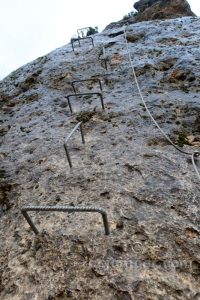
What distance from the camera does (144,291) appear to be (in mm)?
3088

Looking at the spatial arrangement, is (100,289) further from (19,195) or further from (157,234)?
(19,195)

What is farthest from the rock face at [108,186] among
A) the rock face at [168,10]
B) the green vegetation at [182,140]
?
the rock face at [168,10]

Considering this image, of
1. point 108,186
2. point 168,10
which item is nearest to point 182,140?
point 108,186

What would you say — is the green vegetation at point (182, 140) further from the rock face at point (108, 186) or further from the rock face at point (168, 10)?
the rock face at point (168, 10)

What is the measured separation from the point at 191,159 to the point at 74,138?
236cm

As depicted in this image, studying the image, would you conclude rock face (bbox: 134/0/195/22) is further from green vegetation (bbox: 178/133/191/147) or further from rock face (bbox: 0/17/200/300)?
green vegetation (bbox: 178/133/191/147)

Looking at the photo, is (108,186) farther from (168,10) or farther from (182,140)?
(168,10)

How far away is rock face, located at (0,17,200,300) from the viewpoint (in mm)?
3303

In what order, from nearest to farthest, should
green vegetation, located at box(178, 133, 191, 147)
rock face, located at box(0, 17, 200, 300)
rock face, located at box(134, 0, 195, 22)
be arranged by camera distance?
rock face, located at box(0, 17, 200, 300)
green vegetation, located at box(178, 133, 191, 147)
rock face, located at box(134, 0, 195, 22)

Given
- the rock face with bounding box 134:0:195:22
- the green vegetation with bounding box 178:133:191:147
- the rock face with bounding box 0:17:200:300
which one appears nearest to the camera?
the rock face with bounding box 0:17:200:300

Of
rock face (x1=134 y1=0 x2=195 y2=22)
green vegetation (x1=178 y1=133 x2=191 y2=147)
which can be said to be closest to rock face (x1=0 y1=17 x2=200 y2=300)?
green vegetation (x1=178 y1=133 x2=191 y2=147)

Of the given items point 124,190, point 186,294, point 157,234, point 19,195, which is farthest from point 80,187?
point 186,294

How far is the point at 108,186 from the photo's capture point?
457cm

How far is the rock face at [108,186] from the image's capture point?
10.8 feet
